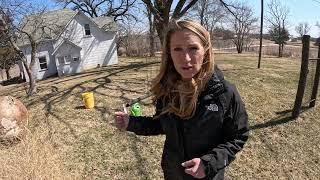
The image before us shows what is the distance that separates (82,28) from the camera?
25375mm

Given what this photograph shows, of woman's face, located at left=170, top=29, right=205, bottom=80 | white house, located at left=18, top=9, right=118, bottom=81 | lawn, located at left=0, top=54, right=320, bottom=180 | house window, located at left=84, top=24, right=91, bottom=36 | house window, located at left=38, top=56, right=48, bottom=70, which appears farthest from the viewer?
house window, located at left=84, top=24, right=91, bottom=36

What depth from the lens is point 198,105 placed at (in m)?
2.11

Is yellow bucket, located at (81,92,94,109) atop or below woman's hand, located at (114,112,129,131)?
below

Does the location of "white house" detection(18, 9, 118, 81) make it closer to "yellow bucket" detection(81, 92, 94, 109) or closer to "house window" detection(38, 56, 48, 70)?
"house window" detection(38, 56, 48, 70)

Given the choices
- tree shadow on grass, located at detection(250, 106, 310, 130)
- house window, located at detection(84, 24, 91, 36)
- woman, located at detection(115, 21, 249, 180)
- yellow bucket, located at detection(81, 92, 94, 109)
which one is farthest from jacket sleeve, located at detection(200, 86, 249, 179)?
house window, located at detection(84, 24, 91, 36)

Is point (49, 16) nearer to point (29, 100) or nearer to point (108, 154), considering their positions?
point (29, 100)

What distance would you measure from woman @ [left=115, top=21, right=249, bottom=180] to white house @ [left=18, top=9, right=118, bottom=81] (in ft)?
69.9

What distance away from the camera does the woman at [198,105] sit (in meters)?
2.00

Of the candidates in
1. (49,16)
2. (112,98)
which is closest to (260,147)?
(112,98)

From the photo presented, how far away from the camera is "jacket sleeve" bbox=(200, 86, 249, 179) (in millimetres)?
2018

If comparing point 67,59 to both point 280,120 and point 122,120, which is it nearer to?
point 280,120

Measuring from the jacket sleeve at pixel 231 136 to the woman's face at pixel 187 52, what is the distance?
29 cm

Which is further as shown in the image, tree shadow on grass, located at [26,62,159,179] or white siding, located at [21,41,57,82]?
white siding, located at [21,41,57,82]

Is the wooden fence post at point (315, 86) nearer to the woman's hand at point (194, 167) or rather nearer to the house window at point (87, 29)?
the woman's hand at point (194, 167)
